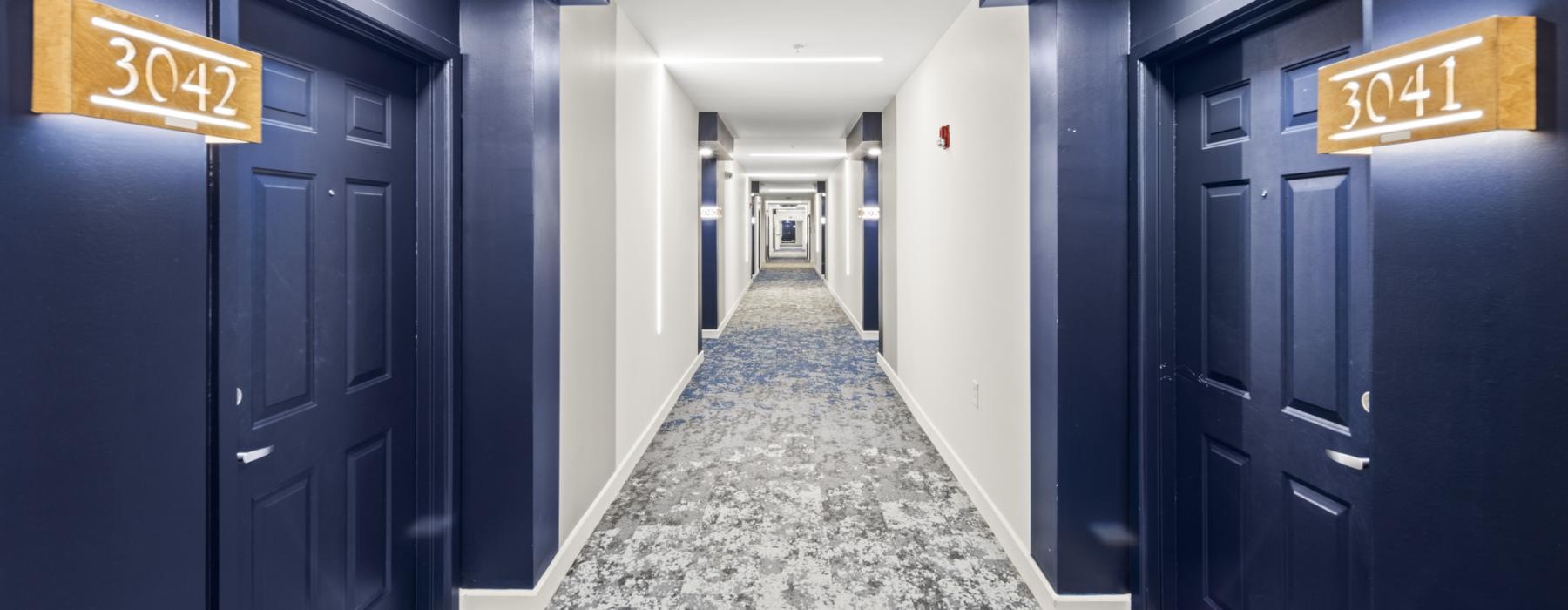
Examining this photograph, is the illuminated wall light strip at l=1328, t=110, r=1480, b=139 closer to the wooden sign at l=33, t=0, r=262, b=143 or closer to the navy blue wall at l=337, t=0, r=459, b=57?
the wooden sign at l=33, t=0, r=262, b=143

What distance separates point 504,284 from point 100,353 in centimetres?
124

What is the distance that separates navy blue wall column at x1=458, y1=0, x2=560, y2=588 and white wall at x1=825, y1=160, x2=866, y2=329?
6421mm

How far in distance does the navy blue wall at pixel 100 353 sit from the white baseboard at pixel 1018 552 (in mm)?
2429

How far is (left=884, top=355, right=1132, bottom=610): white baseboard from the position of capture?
96.1 inches

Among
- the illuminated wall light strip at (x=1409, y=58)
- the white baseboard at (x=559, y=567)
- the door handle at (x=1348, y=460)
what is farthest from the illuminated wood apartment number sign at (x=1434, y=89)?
the white baseboard at (x=559, y=567)

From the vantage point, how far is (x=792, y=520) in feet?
10.9

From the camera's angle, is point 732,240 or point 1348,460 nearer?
point 1348,460

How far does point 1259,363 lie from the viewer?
1.89 metres

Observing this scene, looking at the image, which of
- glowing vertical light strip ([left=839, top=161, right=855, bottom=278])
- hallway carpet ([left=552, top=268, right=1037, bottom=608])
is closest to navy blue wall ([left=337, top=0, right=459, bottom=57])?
hallway carpet ([left=552, top=268, right=1037, bottom=608])

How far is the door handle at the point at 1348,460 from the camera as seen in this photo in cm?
157

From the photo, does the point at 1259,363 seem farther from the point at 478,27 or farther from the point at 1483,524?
the point at 478,27

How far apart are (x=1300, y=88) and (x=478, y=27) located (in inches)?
95.3

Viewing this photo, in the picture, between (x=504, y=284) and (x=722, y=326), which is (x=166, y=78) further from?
(x=722, y=326)

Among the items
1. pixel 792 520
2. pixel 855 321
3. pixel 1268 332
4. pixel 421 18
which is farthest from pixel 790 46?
pixel 855 321
